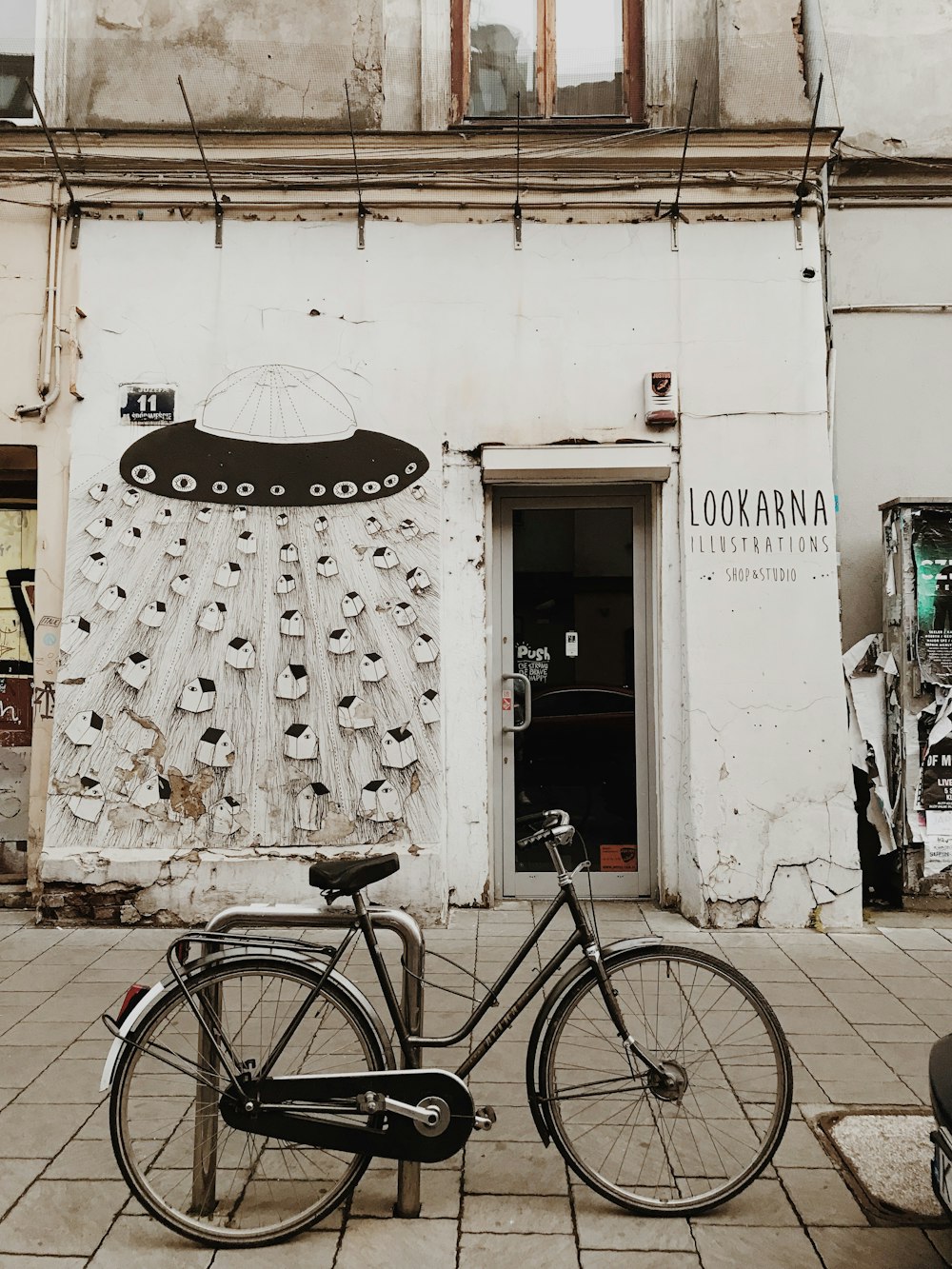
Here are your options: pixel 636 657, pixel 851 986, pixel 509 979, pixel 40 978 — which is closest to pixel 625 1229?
pixel 509 979

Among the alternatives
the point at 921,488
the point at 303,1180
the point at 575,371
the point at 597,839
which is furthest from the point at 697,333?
the point at 303,1180

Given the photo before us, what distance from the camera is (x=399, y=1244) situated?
2.80m

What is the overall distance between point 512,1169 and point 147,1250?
1.15 meters

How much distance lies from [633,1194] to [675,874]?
3310 mm

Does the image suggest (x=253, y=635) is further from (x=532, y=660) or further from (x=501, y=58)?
(x=501, y=58)

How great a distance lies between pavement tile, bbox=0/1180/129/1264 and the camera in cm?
280

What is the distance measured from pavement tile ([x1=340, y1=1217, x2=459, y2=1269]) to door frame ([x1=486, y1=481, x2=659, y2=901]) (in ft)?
11.4

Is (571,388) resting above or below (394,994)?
above

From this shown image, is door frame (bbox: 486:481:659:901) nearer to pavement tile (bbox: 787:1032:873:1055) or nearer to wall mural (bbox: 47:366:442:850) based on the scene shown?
wall mural (bbox: 47:366:442:850)

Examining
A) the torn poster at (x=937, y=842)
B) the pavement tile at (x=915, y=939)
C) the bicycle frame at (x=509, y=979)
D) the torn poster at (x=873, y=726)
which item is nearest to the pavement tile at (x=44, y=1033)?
the bicycle frame at (x=509, y=979)

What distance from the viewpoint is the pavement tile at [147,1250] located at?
8.89 ft

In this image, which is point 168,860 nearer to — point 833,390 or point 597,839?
point 597,839

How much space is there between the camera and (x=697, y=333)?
20.5 feet

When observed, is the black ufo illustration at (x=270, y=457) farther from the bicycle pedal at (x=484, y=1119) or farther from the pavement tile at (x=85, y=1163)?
the bicycle pedal at (x=484, y=1119)
